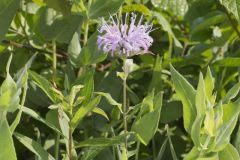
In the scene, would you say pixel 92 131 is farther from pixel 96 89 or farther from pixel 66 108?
pixel 66 108

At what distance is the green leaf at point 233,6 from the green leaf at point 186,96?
0.20 meters

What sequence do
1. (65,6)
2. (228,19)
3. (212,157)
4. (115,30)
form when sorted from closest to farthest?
(212,157) < (115,30) < (65,6) < (228,19)

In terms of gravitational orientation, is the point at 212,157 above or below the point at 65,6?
below

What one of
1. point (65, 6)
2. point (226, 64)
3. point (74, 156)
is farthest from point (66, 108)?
point (226, 64)

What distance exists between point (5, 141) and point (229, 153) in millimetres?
245

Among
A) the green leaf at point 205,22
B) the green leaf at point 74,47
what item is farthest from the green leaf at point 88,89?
the green leaf at point 205,22

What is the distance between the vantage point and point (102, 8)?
852 millimetres

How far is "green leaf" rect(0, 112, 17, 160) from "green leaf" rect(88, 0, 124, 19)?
0.98 feet

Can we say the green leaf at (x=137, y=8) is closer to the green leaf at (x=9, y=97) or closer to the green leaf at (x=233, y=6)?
the green leaf at (x=233, y=6)

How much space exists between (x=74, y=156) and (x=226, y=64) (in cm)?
38

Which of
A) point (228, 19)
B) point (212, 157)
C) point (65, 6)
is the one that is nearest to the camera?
point (212, 157)

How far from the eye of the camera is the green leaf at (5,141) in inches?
22.3

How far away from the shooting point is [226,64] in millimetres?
971

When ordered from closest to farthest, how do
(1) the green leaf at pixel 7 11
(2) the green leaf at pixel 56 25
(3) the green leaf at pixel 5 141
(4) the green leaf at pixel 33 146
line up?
(3) the green leaf at pixel 5 141, (4) the green leaf at pixel 33 146, (1) the green leaf at pixel 7 11, (2) the green leaf at pixel 56 25
